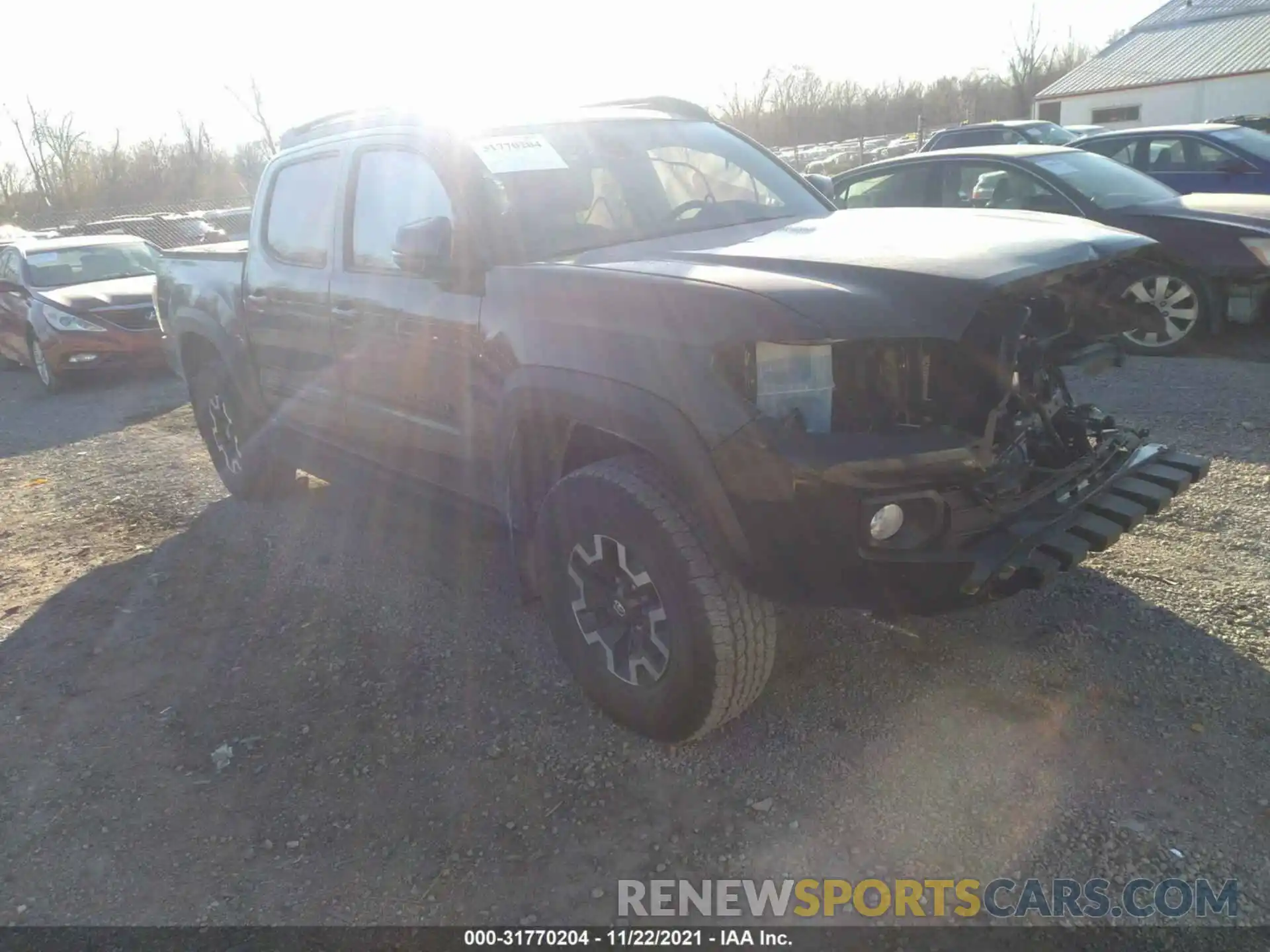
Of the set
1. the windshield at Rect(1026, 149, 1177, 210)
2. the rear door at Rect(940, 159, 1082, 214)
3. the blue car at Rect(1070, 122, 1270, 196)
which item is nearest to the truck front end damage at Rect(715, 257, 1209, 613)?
the rear door at Rect(940, 159, 1082, 214)

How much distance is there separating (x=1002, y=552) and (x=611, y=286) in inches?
52.1

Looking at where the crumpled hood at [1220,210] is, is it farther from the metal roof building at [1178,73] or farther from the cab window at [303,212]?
the metal roof building at [1178,73]

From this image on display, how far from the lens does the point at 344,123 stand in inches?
170

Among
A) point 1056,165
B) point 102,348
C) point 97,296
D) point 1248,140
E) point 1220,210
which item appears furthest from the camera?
point 97,296

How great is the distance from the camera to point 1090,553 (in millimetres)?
2686

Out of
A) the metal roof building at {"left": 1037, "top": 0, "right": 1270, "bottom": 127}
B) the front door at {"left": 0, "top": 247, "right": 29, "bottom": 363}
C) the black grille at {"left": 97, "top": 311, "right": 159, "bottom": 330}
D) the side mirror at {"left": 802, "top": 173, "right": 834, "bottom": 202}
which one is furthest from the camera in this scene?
the metal roof building at {"left": 1037, "top": 0, "right": 1270, "bottom": 127}

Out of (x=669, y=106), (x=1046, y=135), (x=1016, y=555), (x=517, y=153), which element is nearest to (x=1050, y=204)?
(x=669, y=106)

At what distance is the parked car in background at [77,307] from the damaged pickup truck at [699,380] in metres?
7.06

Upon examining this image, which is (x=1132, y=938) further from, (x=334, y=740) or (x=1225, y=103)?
(x=1225, y=103)

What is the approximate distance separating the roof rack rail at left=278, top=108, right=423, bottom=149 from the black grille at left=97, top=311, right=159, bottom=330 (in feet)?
20.5

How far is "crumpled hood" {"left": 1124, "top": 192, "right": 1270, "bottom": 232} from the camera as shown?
22.4 feet

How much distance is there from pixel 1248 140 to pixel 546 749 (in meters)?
9.69

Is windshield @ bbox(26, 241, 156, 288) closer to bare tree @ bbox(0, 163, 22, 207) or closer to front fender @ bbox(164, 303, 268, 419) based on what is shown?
front fender @ bbox(164, 303, 268, 419)

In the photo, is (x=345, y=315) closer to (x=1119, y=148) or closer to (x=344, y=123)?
(x=344, y=123)
